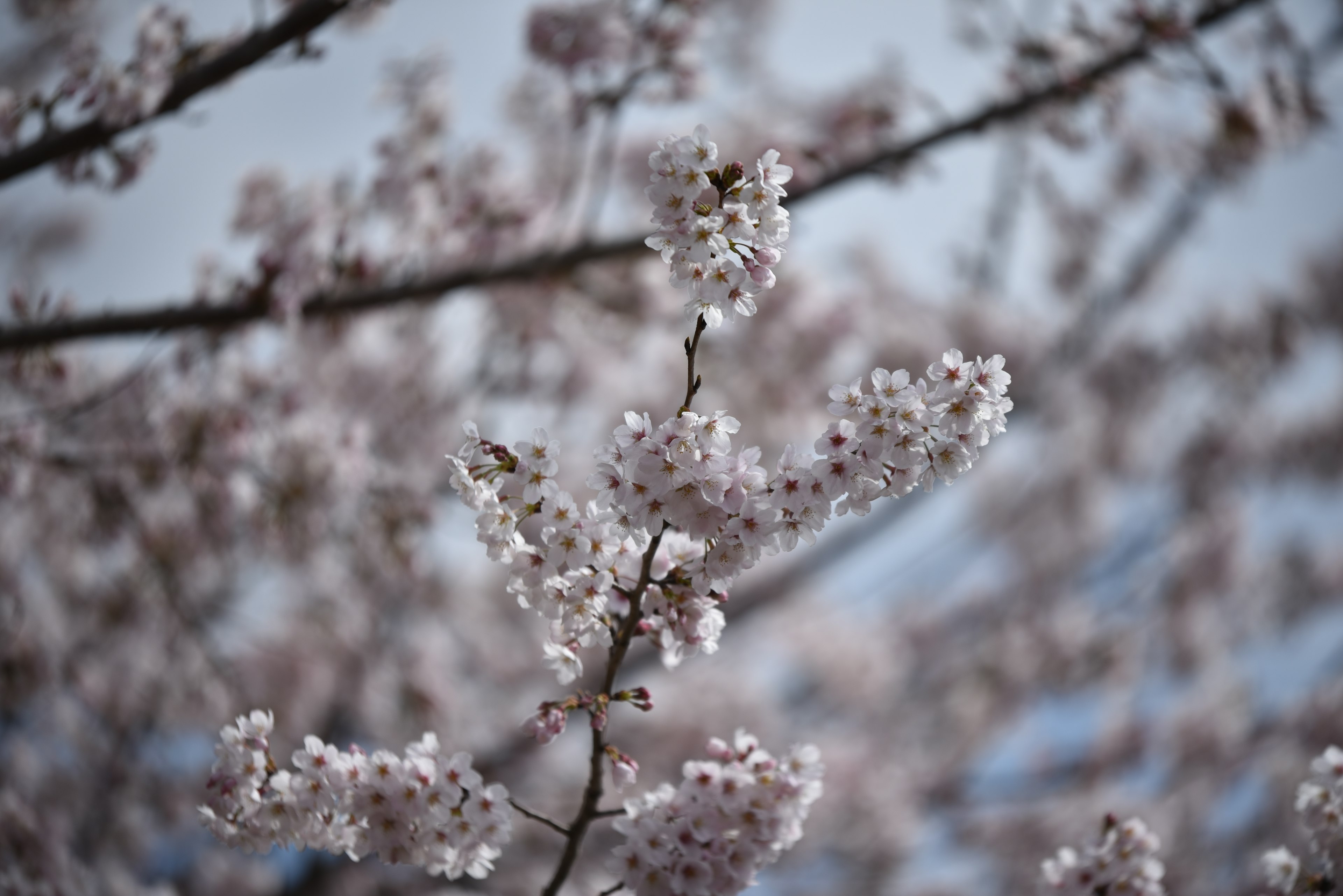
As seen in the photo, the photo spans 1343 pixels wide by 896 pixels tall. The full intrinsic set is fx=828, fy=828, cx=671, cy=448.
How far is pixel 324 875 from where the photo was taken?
639cm

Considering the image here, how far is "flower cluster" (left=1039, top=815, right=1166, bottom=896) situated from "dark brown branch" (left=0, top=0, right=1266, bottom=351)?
2.93 metres

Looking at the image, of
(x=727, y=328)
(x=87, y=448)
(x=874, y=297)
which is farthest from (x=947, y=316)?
(x=87, y=448)

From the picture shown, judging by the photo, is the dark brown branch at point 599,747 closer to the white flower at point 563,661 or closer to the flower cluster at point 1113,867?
the white flower at point 563,661

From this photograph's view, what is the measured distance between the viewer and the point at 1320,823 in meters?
2.13

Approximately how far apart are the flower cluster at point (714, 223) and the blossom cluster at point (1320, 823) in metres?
1.91

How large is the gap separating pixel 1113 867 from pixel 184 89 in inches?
144

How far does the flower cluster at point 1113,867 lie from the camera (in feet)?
7.08

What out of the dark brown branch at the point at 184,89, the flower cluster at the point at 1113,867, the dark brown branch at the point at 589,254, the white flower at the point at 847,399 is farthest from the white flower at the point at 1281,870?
the dark brown branch at the point at 184,89

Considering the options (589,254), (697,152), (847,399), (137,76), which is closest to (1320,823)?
(847,399)

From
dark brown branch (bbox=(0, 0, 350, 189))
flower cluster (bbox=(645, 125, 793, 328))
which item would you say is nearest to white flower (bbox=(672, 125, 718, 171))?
flower cluster (bbox=(645, 125, 793, 328))

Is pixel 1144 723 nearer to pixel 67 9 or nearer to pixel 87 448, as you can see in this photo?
pixel 87 448

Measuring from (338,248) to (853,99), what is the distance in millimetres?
3710

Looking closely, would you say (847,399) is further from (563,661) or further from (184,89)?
(184,89)

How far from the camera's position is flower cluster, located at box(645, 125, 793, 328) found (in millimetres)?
1588
